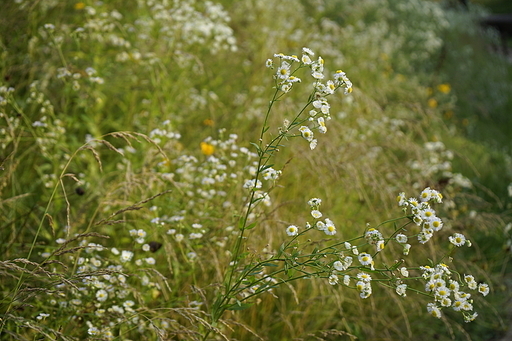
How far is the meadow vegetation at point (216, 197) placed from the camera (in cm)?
167

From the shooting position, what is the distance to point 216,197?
2486mm

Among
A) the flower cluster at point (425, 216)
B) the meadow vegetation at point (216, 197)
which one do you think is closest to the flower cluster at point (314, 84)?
the meadow vegetation at point (216, 197)

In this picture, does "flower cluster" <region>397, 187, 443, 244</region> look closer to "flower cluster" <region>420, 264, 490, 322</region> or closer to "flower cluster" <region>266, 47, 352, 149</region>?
"flower cluster" <region>420, 264, 490, 322</region>

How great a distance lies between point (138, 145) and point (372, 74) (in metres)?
3.10

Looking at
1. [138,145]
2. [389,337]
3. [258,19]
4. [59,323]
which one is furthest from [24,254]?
[258,19]

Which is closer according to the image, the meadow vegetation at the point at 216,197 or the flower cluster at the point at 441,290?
the flower cluster at the point at 441,290

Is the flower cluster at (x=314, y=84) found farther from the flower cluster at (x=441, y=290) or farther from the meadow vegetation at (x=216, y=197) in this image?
the flower cluster at (x=441, y=290)

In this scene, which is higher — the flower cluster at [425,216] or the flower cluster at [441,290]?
the flower cluster at [425,216]

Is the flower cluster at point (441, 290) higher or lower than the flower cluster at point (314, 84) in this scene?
lower

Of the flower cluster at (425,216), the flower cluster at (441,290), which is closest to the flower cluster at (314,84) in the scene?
the flower cluster at (425,216)

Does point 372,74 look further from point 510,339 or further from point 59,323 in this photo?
point 59,323

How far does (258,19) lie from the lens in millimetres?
5117

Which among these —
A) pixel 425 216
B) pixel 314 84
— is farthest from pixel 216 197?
pixel 425 216

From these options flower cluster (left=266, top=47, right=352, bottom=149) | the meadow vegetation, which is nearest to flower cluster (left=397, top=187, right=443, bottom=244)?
the meadow vegetation
